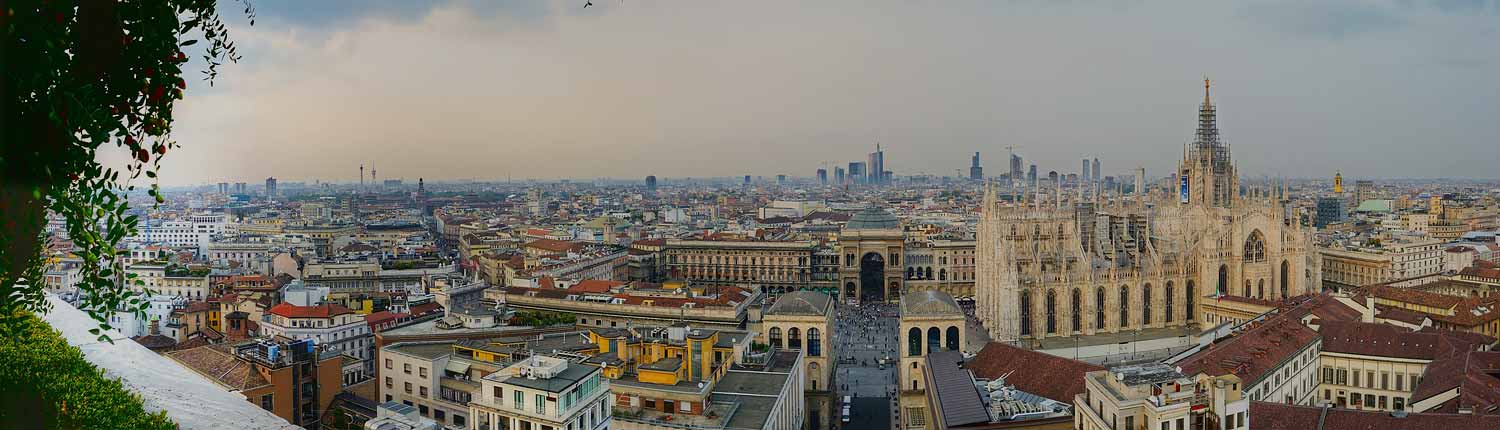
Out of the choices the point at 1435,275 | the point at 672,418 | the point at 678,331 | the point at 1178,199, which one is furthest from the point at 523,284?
the point at 1435,275

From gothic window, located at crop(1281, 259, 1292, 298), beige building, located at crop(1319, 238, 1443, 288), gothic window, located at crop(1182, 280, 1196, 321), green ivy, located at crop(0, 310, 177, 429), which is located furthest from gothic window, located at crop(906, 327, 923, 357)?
beige building, located at crop(1319, 238, 1443, 288)

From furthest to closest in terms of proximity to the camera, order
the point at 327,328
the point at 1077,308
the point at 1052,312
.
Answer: the point at 1077,308 < the point at 1052,312 < the point at 327,328

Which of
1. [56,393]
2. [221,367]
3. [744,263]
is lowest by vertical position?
[744,263]

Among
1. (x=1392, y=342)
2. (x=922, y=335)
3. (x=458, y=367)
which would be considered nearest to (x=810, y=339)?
(x=922, y=335)

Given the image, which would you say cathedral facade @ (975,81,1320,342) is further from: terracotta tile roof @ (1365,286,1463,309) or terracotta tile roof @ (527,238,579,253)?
terracotta tile roof @ (527,238,579,253)

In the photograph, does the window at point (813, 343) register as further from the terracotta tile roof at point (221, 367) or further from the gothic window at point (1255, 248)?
the gothic window at point (1255, 248)

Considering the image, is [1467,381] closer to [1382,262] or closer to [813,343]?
Result: [813,343]
